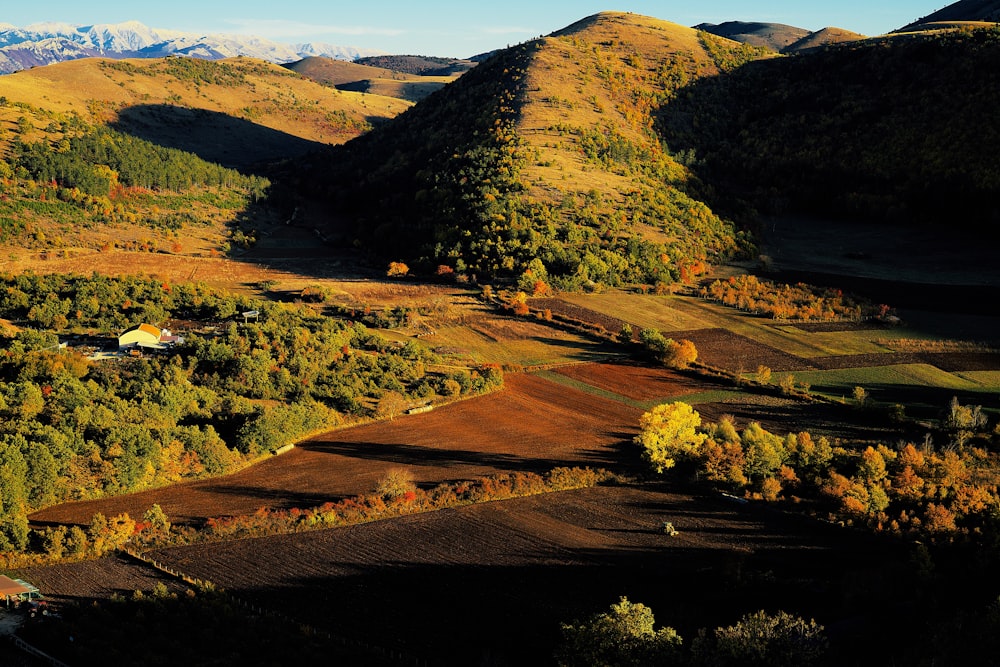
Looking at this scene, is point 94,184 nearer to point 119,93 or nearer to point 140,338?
point 140,338

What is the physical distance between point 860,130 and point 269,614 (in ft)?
391

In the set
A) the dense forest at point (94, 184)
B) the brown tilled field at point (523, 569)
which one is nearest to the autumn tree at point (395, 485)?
the brown tilled field at point (523, 569)

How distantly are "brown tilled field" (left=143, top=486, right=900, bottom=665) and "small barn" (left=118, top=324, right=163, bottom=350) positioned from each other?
27.6 meters

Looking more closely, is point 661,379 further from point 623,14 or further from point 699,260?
point 623,14

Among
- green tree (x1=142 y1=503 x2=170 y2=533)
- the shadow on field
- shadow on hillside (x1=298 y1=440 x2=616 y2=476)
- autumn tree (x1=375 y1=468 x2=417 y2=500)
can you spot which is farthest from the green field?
green tree (x1=142 y1=503 x2=170 y2=533)

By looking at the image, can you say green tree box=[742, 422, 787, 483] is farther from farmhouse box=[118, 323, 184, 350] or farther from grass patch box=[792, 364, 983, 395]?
farmhouse box=[118, 323, 184, 350]

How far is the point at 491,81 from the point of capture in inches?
5645

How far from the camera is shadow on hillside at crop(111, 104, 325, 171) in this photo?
165375 mm

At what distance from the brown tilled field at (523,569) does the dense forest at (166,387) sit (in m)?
8.43

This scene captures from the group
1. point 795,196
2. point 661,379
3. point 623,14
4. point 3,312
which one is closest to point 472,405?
point 661,379

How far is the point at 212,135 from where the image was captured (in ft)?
577

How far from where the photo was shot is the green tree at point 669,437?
159ft

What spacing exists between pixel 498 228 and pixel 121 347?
149ft

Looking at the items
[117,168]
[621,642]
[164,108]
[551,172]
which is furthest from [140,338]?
[164,108]
